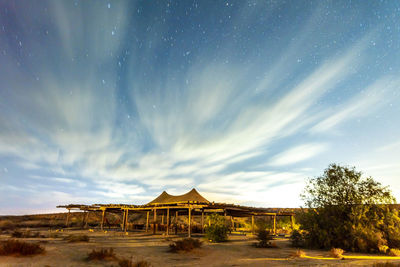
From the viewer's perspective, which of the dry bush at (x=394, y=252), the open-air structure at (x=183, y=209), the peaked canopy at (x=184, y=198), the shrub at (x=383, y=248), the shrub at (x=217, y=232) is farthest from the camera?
the peaked canopy at (x=184, y=198)

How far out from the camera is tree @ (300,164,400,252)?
1531 centimetres

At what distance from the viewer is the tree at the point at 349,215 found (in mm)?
15312

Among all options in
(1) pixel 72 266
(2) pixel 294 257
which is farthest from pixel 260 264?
(1) pixel 72 266

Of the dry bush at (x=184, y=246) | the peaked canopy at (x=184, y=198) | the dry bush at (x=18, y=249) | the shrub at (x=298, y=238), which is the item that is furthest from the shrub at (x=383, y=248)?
the dry bush at (x=18, y=249)

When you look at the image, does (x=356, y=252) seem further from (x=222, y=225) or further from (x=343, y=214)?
(x=222, y=225)

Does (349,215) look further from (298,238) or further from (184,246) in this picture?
(184,246)

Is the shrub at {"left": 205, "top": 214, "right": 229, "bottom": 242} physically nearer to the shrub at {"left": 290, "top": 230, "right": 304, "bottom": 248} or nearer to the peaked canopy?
the shrub at {"left": 290, "top": 230, "right": 304, "bottom": 248}

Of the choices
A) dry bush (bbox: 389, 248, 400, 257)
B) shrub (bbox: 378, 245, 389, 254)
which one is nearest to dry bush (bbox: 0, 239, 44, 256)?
shrub (bbox: 378, 245, 389, 254)

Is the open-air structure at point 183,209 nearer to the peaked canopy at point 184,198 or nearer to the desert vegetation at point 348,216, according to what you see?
the peaked canopy at point 184,198

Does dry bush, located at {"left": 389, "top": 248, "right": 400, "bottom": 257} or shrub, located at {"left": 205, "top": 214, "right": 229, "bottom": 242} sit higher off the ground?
shrub, located at {"left": 205, "top": 214, "right": 229, "bottom": 242}

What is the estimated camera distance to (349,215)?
16.1 m

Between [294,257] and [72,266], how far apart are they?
409 inches

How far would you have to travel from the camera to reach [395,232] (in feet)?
50.4

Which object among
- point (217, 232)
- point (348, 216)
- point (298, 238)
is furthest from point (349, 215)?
point (217, 232)
